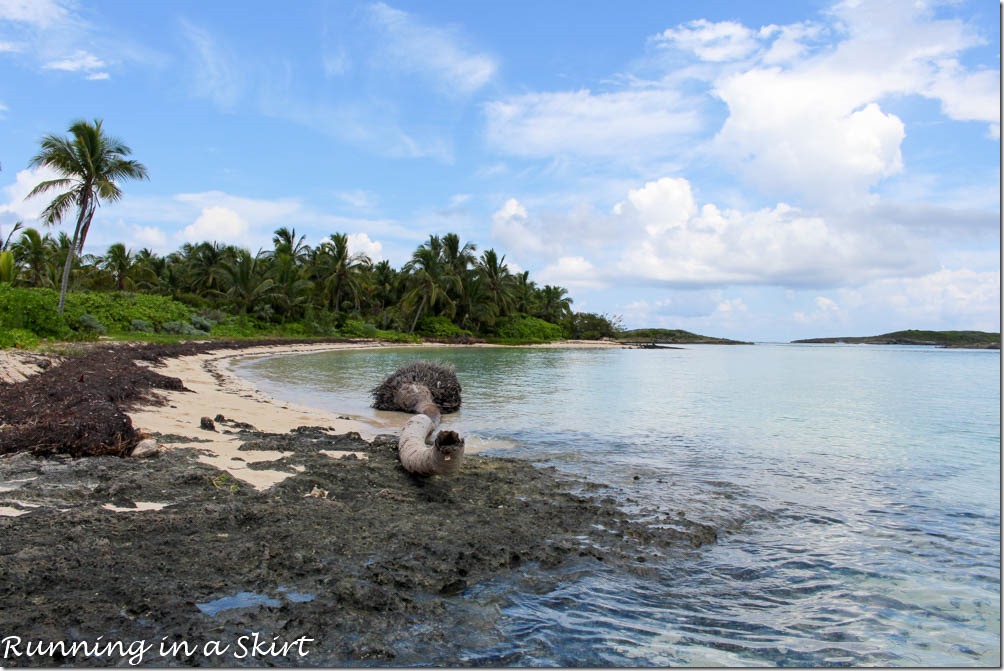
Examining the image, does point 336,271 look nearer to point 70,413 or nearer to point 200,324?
point 200,324

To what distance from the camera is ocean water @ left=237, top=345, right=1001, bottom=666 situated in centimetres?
353

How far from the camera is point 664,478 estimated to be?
25.6 ft

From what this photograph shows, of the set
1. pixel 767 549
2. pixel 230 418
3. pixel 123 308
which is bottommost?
pixel 767 549

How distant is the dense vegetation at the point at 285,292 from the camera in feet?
120

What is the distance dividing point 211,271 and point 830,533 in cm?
5360

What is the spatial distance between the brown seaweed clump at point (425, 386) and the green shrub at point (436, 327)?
43.9 meters

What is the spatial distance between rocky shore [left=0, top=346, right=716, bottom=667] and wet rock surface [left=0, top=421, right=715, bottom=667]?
1cm

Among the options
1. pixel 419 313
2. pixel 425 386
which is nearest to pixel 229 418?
pixel 425 386

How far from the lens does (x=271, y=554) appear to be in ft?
13.0

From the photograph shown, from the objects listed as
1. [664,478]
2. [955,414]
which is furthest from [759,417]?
[664,478]

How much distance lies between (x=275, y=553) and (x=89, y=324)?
1199 inches

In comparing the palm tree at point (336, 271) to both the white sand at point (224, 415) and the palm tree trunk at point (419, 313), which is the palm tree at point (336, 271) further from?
the white sand at point (224, 415)

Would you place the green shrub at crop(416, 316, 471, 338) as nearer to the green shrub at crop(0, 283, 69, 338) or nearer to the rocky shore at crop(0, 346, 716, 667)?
the green shrub at crop(0, 283, 69, 338)

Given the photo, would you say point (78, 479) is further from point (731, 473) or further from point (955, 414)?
point (955, 414)
